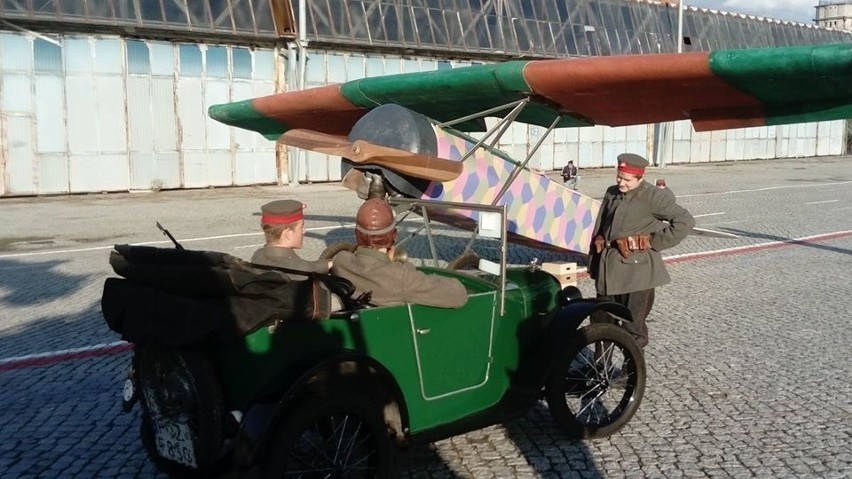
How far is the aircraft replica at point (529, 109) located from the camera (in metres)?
5.75

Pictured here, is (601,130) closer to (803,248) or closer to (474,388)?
(803,248)

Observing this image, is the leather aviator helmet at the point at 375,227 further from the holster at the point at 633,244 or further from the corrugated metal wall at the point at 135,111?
the corrugated metal wall at the point at 135,111

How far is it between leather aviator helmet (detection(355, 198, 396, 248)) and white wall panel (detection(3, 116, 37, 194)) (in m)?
20.8

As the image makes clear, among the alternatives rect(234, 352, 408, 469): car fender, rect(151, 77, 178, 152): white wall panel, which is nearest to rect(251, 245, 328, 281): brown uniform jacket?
rect(234, 352, 408, 469): car fender

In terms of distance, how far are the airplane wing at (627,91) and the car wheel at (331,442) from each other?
12.4 feet

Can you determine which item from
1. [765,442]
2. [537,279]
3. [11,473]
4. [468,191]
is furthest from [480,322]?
[468,191]

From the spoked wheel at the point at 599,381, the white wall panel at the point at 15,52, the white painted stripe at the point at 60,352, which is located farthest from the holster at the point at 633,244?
the white wall panel at the point at 15,52

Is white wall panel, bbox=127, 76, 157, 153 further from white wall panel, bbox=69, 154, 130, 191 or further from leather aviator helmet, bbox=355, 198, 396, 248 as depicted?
leather aviator helmet, bbox=355, 198, 396, 248

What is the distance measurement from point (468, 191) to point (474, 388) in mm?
4452

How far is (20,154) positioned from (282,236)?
2074 centimetres

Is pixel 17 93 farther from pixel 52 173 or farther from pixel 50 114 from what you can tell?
pixel 52 173

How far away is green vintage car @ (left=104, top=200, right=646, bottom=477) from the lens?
3295 mm

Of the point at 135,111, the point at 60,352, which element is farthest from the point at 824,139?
the point at 60,352

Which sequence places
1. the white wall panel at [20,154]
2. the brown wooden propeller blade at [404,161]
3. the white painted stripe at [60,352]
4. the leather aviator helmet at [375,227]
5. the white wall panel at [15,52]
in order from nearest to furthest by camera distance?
the leather aviator helmet at [375,227], the brown wooden propeller blade at [404,161], the white painted stripe at [60,352], the white wall panel at [15,52], the white wall panel at [20,154]
